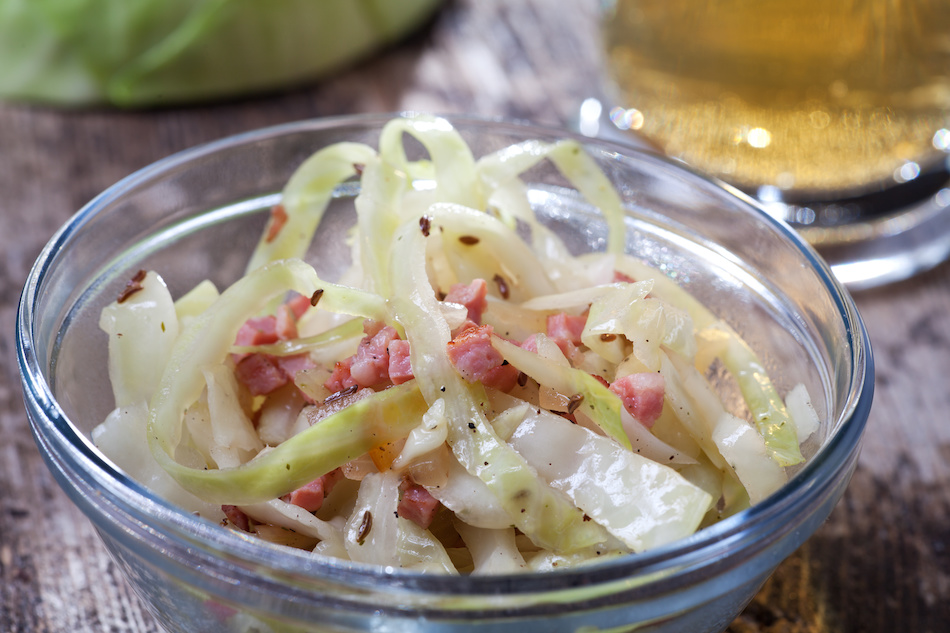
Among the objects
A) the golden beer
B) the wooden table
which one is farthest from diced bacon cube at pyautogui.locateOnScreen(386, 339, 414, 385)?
the golden beer

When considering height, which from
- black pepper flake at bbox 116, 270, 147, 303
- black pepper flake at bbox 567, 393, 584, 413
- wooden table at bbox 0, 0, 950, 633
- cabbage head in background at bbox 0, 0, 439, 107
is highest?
black pepper flake at bbox 116, 270, 147, 303

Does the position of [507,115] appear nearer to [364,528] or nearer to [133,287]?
A: [133,287]

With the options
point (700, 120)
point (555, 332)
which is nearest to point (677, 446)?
point (555, 332)

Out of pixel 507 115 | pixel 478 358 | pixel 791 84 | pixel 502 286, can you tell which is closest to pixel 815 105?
pixel 791 84

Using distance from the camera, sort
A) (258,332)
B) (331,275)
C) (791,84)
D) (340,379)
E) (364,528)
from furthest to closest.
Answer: (791,84) → (331,275) → (258,332) → (340,379) → (364,528)

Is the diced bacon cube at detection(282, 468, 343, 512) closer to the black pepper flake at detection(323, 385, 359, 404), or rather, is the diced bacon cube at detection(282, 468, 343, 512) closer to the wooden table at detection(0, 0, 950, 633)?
the black pepper flake at detection(323, 385, 359, 404)
